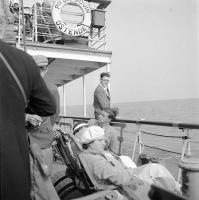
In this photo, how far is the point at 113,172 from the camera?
8.80 feet

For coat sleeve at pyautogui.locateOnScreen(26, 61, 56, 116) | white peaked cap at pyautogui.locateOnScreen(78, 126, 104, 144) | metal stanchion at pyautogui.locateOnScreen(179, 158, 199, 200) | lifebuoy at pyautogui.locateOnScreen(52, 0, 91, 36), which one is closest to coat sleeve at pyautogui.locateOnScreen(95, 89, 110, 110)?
white peaked cap at pyautogui.locateOnScreen(78, 126, 104, 144)

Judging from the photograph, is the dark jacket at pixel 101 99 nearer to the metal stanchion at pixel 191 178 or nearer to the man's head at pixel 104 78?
the man's head at pixel 104 78

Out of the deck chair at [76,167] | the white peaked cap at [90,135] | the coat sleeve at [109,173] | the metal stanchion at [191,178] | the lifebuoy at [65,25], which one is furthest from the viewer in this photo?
the lifebuoy at [65,25]

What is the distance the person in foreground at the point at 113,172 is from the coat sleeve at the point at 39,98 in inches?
41.5

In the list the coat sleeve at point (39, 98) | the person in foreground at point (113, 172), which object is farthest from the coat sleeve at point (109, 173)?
the coat sleeve at point (39, 98)

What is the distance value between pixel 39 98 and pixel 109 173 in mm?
1250

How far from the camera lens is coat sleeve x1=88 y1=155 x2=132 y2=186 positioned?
2.62 m

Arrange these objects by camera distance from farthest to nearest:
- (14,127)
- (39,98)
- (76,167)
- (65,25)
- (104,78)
A: (65,25), (104,78), (76,167), (39,98), (14,127)

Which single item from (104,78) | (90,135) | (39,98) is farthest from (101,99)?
(39,98)

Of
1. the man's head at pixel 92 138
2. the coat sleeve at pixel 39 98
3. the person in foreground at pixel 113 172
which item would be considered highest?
the coat sleeve at pixel 39 98

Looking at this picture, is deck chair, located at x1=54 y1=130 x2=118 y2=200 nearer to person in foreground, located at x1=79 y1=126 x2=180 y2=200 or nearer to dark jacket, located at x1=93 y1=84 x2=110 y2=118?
person in foreground, located at x1=79 y1=126 x2=180 y2=200

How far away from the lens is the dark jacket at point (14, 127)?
1410 millimetres

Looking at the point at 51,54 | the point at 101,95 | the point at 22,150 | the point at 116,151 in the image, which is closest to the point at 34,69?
the point at 22,150

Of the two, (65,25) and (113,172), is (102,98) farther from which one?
(65,25)
